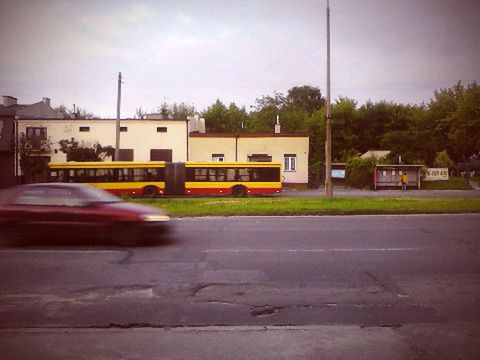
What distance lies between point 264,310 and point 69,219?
244 inches

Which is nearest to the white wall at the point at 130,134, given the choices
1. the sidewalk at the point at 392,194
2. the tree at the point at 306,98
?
the sidewalk at the point at 392,194

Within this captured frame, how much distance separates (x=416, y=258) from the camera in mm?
9227

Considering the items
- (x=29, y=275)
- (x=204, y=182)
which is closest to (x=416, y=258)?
(x=29, y=275)

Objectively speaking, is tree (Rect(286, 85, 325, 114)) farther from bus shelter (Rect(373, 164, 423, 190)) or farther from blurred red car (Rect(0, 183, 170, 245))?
blurred red car (Rect(0, 183, 170, 245))

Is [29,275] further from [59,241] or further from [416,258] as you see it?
[416,258]

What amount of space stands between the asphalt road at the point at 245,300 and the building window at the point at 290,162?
30977mm

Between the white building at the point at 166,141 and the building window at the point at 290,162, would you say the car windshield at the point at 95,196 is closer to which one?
the white building at the point at 166,141

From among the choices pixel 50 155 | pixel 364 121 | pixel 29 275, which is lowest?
pixel 29 275

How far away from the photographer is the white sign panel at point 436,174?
1713 inches

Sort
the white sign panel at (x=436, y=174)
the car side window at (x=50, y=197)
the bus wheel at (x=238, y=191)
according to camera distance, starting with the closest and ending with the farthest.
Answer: the car side window at (x=50, y=197) < the bus wheel at (x=238, y=191) < the white sign panel at (x=436, y=174)

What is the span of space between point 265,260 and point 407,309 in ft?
11.8

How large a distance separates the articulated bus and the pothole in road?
26.3 m

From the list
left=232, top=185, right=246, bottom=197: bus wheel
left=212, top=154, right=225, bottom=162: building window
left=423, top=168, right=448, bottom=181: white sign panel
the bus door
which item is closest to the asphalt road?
left=232, top=185, right=246, bottom=197: bus wheel

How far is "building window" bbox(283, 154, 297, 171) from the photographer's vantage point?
139 ft
